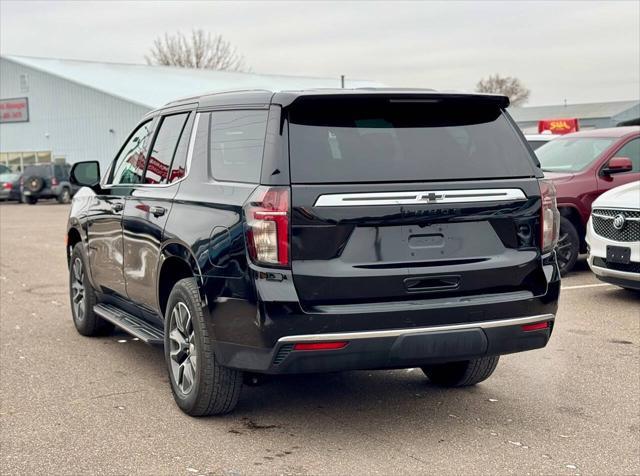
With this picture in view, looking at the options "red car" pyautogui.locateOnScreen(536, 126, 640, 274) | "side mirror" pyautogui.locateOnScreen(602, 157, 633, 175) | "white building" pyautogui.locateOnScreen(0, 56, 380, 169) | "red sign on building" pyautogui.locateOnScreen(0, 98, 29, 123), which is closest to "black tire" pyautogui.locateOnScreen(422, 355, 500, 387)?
"red car" pyautogui.locateOnScreen(536, 126, 640, 274)

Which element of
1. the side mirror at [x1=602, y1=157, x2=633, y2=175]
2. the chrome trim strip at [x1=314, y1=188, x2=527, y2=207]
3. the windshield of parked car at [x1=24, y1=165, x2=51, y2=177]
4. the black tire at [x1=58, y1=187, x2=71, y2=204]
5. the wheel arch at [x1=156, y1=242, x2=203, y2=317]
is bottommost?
the black tire at [x1=58, y1=187, x2=71, y2=204]

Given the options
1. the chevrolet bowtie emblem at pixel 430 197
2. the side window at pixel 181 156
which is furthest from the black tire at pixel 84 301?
the chevrolet bowtie emblem at pixel 430 197

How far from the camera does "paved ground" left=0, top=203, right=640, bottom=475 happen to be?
4688 millimetres

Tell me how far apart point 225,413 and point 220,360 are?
1.88 feet

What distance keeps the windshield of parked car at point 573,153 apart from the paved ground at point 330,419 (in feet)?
14.3

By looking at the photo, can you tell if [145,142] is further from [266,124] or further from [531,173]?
[531,173]

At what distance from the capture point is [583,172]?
37.5 feet

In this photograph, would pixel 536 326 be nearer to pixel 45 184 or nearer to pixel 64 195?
pixel 45 184

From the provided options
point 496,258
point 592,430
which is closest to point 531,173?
point 496,258

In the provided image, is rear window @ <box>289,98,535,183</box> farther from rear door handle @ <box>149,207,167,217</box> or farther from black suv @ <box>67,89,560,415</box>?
rear door handle @ <box>149,207,167,217</box>

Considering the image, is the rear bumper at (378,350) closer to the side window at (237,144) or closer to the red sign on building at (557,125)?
the side window at (237,144)

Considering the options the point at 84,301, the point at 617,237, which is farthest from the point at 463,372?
the point at 617,237

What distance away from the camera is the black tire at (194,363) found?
5168mm

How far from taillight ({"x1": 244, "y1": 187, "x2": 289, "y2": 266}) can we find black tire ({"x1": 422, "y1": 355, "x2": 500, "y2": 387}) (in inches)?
69.7
